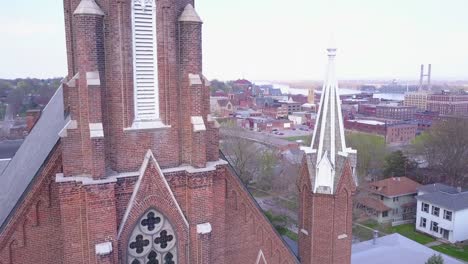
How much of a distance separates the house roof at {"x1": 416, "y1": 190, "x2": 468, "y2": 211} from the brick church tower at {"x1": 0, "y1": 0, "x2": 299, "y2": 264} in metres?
34.4

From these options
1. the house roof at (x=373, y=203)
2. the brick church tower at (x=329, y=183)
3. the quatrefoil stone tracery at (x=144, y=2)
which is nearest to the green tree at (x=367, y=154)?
the house roof at (x=373, y=203)

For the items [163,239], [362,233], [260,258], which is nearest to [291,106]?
[362,233]

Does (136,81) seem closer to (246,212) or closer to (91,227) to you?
(91,227)

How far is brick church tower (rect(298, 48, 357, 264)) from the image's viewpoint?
1255 centimetres

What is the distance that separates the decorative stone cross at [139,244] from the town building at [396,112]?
390ft

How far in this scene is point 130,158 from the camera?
424 inches

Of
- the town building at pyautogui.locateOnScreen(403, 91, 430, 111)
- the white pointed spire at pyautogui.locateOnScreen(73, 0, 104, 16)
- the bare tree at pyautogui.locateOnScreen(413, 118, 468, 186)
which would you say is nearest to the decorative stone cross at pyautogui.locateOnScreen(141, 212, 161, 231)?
the white pointed spire at pyautogui.locateOnScreen(73, 0, 104, 16)

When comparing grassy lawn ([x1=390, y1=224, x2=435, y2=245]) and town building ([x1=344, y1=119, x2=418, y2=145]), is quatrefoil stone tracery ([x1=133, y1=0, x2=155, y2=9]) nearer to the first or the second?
grassy lawn ([x1=390, y1=224, x2=435, y2=245])

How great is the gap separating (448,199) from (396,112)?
86.9 meters

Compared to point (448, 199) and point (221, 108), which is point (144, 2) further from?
point (221, 108)

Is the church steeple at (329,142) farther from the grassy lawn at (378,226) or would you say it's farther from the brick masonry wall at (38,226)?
the grassy lawn at (378,226)

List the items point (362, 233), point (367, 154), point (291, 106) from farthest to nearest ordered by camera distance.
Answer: point (291, 106)
point (367, 154)
point (362, 233)

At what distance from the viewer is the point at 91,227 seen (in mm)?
9875

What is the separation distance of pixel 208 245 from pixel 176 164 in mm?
2501
